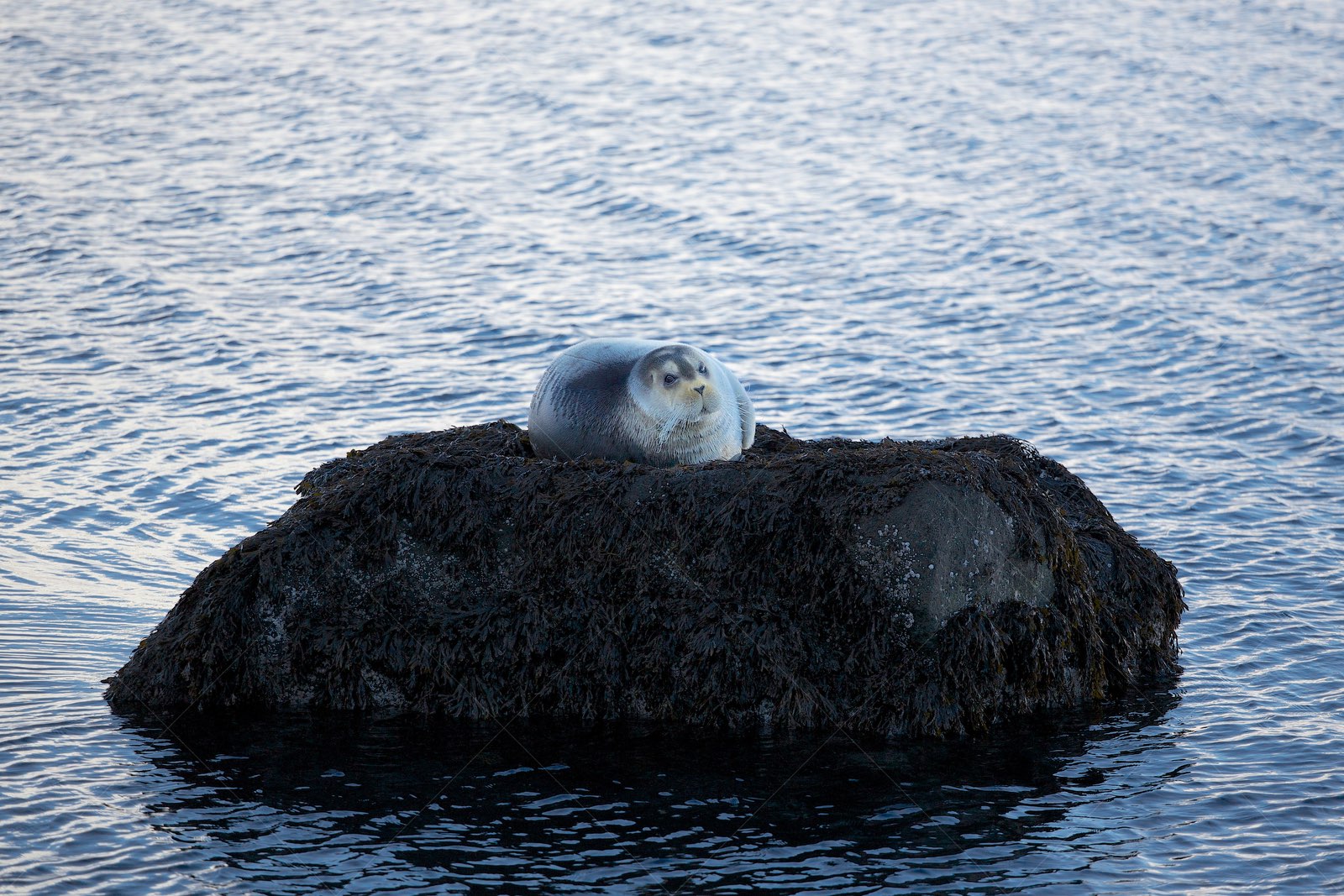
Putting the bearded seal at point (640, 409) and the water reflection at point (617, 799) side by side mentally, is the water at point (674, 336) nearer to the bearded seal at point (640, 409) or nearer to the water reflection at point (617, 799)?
the water reflection at point (617, 799)

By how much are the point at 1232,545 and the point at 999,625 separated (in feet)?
11.1

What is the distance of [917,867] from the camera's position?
22.7 feet

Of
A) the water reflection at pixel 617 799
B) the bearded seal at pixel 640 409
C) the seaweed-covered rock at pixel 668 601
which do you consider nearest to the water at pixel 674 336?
the water reflection at pixel 617 799

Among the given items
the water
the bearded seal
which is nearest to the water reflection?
the water

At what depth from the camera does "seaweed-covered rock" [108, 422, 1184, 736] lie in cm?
830

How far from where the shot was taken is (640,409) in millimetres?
8984

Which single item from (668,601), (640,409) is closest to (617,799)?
(668,601)

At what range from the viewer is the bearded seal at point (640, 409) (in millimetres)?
8969

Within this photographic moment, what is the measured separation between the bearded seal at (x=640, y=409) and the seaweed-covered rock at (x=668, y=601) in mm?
294

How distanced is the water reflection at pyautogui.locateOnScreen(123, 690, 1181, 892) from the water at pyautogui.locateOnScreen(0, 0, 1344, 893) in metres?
0.03

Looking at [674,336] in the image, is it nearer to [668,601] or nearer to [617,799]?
[668,601]

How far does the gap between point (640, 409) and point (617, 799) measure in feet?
7.95

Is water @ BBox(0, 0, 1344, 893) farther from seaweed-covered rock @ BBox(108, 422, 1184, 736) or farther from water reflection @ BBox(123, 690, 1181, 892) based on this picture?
seaweed-covered rock @ BBox(108, 422, 1184, 736)

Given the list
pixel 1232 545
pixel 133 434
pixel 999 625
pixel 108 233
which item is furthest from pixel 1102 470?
pixel 108 233
